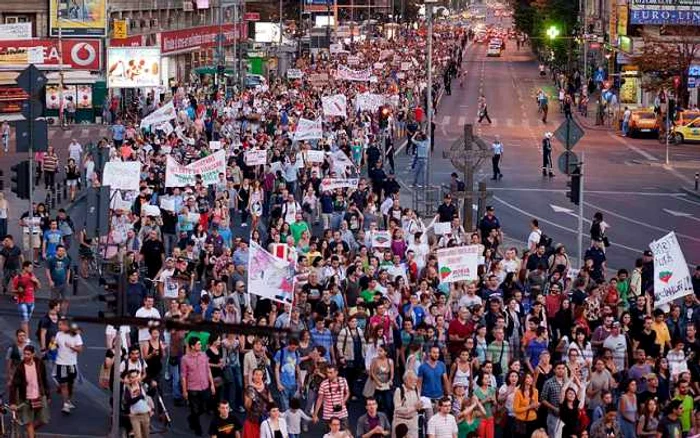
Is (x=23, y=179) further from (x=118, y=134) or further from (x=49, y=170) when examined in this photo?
(x=118, y=134)

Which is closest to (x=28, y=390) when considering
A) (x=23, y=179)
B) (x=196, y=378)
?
(x=196, y=378)

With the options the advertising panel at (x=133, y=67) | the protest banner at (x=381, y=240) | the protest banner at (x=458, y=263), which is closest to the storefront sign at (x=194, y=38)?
the advertising panel at (x=133, y=67)

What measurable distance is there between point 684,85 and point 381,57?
1239 inches

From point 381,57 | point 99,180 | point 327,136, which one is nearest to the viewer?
point 99,180

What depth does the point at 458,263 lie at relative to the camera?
23.5m

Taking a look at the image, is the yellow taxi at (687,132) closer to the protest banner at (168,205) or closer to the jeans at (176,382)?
the protest banner at (168,205)

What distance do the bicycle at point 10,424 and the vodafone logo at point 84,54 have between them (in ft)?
172

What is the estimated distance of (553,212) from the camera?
41250 mm

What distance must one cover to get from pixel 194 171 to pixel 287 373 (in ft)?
42.6

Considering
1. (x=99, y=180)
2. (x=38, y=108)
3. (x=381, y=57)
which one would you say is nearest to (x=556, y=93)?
(x=381, y=57)

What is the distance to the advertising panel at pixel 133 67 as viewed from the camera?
2635 inches

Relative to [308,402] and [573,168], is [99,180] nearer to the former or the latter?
[573,168]

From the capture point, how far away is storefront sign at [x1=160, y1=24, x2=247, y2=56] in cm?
8850

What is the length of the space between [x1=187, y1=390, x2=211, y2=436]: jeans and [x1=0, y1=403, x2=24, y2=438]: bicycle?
78.1 inches
